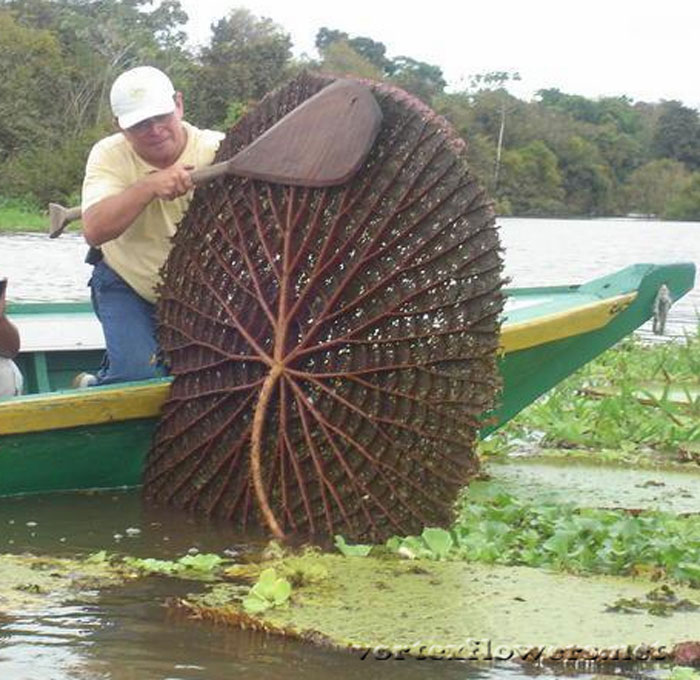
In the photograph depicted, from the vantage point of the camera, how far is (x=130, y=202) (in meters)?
5.28

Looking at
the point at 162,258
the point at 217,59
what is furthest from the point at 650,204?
the point at 162,258

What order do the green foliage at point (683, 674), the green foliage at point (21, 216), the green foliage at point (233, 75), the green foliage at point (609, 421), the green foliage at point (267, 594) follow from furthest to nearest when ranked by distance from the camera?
the green foliage at point (233, 75) → the green foliage at point (21, 216) → the green foliage at point (609, 421) → the green foliage at point (267, 594) → the green foliage at point (683, 674)

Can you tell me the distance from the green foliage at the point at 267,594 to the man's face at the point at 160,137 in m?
1.94

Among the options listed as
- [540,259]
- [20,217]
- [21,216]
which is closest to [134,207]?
[540,259]

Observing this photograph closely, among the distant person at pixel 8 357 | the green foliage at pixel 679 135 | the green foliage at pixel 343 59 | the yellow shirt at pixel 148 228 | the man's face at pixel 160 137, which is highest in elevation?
the green foliage at pixel 343 59

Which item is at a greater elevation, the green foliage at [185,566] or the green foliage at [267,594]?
the green foliage at [267,594]

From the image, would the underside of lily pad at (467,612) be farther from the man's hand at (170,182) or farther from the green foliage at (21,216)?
the green foliage at (21,216)

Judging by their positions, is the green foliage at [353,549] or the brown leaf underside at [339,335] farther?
the brown leaf underside at [339,335]

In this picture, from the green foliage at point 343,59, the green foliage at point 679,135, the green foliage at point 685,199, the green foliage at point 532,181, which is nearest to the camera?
the green foliage at point 343,59

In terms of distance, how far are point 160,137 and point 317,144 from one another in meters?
0.74

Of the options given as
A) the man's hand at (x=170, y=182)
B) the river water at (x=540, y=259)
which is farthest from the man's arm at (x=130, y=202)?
the river water at (x=540, y=259)

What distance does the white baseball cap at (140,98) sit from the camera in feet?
17.8

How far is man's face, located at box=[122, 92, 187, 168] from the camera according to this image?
5.48 m

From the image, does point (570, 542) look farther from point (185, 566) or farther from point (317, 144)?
point (317, 144)
